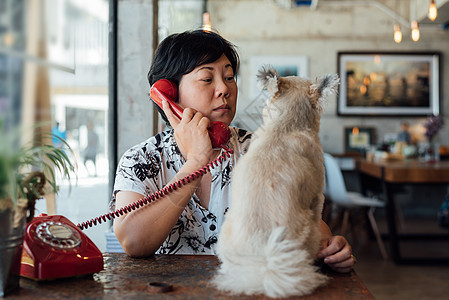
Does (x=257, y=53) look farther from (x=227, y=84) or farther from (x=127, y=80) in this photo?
(x=227, y=84)

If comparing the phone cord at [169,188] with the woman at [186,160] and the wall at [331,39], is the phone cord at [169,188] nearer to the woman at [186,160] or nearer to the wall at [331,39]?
the woman at [186,160]

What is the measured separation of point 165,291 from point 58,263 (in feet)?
0.77

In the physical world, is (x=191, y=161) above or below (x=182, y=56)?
below

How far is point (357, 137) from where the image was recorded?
714 cm

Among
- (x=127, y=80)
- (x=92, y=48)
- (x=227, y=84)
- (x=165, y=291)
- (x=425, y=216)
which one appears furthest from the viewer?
(x=425, y=216)

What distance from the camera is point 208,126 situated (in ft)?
3.68

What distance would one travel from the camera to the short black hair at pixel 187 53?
1343mm

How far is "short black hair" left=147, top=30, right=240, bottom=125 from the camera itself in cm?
134

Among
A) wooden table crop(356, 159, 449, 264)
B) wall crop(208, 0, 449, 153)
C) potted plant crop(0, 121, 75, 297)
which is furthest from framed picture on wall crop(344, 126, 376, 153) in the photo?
potted plant crop(0, 121, 75, 297)

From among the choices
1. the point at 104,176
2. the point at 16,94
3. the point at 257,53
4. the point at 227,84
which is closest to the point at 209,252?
the point at 227,84

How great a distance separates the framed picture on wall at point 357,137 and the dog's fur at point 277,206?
6.53 m

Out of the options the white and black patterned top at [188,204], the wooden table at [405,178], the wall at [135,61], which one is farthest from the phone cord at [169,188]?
the wooden table at [405,178]

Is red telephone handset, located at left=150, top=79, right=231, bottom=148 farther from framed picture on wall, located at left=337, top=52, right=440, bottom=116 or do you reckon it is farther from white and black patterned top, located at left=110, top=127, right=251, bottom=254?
framed picture on wall, located at left=337, top=52, right=440, bottom=116

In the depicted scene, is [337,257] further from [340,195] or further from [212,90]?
[340,195]
